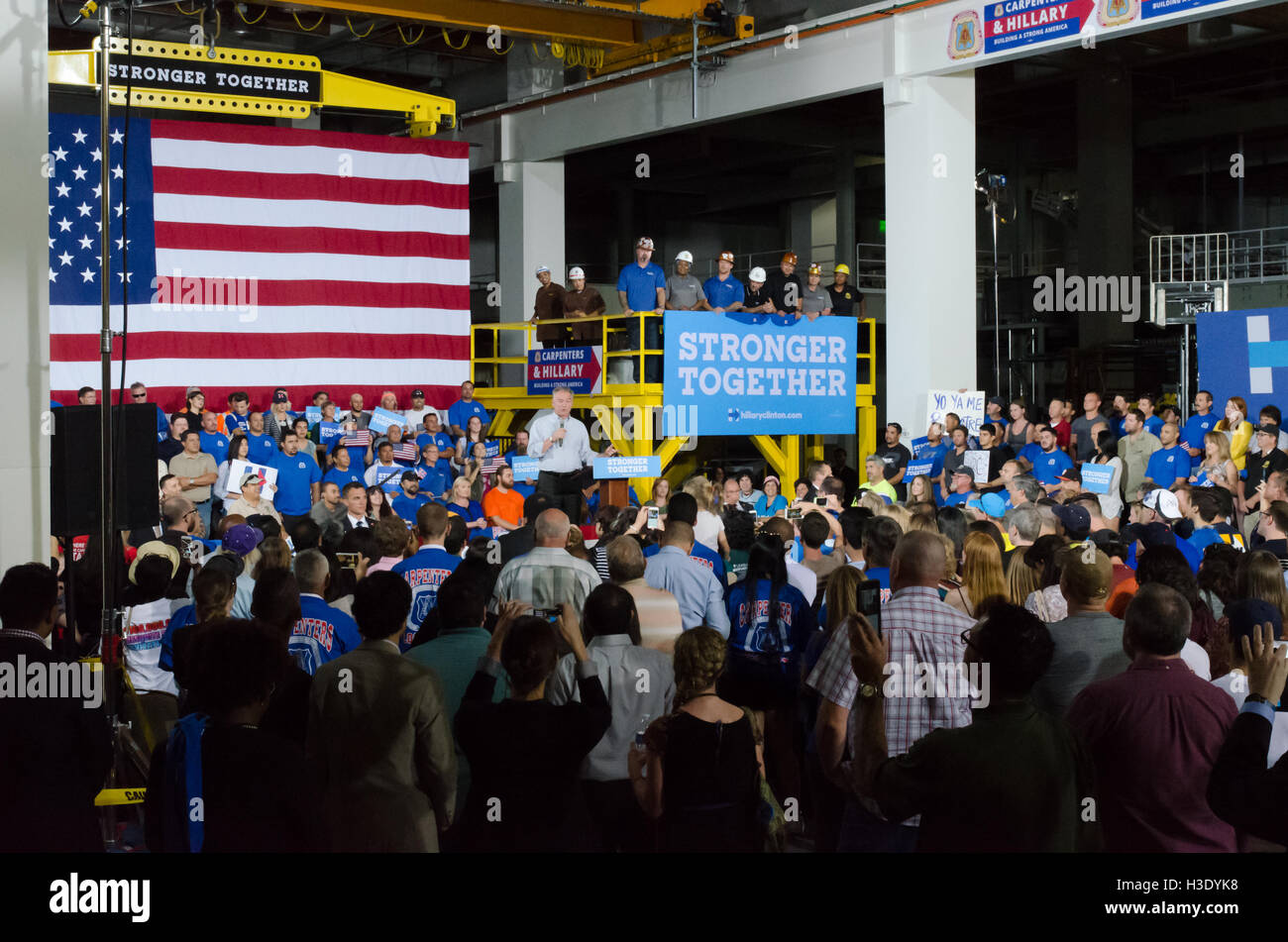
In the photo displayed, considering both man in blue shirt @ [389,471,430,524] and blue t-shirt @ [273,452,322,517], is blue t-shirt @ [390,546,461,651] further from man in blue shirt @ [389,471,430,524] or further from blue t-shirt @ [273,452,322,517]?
blue t-shirt @ [273,452,322,517]

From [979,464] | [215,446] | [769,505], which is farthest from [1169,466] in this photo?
[215,446]

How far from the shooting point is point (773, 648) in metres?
6.35

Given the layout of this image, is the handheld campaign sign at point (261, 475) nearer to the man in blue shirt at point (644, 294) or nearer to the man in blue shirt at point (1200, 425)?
the man in blue shirt at point (644, 294)

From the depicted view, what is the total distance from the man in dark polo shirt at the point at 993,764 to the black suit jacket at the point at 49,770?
2529 millimetres

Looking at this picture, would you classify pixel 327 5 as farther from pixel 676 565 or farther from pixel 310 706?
pixel 310 706

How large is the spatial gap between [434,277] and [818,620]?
16390mm

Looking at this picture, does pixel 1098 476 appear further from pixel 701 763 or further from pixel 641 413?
pixel 701 763

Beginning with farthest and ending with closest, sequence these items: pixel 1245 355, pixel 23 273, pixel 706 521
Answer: pixel 1245 355, pixel 706 521, pixel 23 273

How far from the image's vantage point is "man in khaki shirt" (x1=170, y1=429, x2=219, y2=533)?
1542 centimetres

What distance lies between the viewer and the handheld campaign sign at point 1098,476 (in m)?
11.4

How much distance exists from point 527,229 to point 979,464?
475 inches

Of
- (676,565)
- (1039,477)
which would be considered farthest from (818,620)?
(1039,477)

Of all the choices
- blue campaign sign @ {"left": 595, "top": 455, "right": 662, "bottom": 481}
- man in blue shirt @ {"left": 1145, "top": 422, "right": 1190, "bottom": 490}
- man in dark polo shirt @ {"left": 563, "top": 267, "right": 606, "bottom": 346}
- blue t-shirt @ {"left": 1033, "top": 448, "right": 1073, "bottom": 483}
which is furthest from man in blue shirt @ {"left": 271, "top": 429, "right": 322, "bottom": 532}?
man in blue shirt @ {"left": 1145, "top": 422, "right": 1190, "bottom": 490}

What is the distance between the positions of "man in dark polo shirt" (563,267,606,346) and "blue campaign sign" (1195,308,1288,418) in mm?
7758
